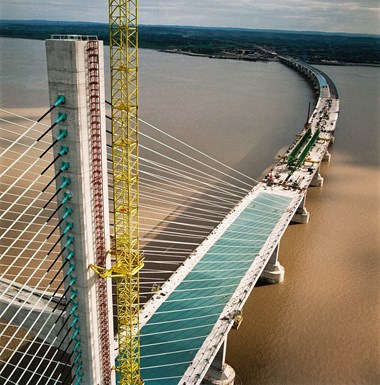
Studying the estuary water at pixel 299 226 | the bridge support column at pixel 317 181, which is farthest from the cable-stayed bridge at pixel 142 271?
the bridge support column at pixel 317 181

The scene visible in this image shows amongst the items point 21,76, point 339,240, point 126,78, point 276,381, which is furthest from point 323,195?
point 21,76

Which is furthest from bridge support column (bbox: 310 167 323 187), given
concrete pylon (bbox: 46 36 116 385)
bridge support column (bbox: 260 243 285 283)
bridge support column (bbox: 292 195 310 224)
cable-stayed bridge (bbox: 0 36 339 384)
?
concrete pylon (bbox: 46 36 116 385)

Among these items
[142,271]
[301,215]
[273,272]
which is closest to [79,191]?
[142,271]

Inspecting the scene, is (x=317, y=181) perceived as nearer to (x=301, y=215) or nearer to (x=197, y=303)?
(x=301, y=215)

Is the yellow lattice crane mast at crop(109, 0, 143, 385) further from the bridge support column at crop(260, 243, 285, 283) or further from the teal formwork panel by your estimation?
the bridge support column at crop(260, 243, 285, 283)

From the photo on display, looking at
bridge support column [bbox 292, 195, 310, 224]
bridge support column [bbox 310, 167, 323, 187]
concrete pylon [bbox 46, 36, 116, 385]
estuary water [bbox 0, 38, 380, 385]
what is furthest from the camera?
bridge support column [bbox 310, 167, 323, 187]

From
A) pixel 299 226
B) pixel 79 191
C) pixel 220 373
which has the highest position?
pixel 79 191

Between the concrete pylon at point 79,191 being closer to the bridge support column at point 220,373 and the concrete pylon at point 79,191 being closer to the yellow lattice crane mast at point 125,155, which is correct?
the yellow lattice crane mast at point 125,155
